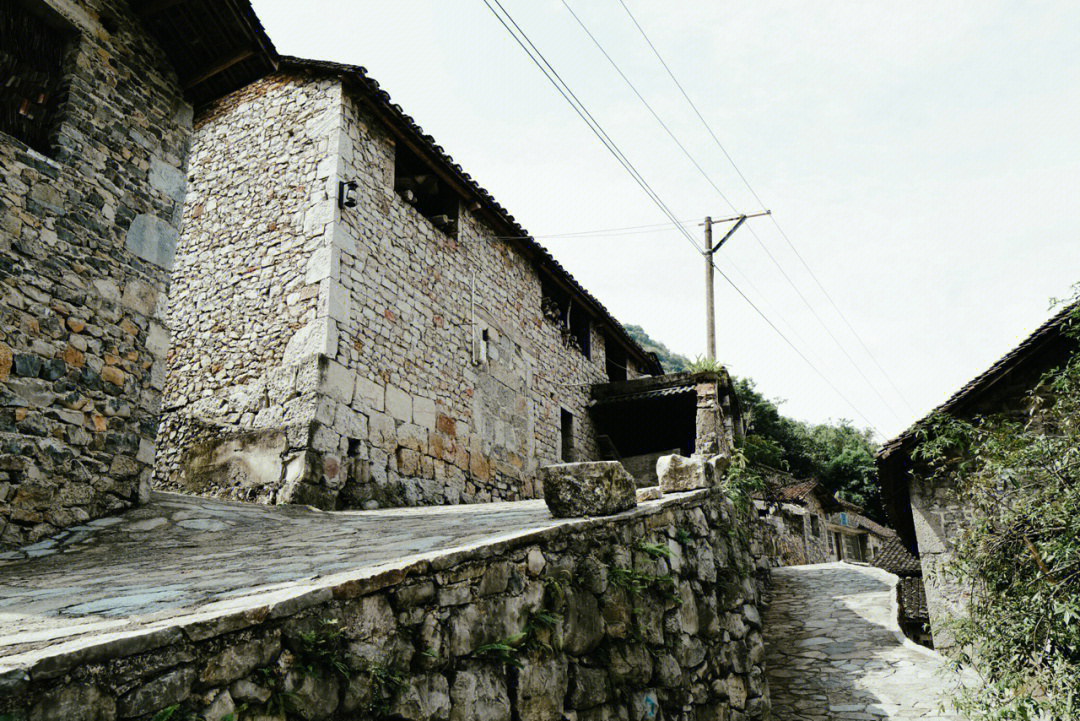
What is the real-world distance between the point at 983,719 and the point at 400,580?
12.7 feet

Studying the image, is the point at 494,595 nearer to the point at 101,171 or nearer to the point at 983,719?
the point at 983,719

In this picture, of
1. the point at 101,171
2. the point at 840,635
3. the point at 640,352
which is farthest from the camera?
the point at 640,352

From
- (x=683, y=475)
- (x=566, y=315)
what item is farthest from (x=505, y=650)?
(x=566, y=315)

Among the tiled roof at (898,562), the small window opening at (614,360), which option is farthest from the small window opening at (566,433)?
the tiled roof at (898,562)

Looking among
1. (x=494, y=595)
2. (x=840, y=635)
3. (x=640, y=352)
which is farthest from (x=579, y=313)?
(x=494, y=595)

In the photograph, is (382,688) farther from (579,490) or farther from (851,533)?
(851,533)

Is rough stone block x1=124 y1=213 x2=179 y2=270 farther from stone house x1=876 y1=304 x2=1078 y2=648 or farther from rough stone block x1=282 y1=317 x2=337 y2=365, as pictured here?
stone house x1=876 y1=304 x2=1078 y2=648

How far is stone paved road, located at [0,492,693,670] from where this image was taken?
2.40 meters

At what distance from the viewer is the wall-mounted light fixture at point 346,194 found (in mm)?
8242

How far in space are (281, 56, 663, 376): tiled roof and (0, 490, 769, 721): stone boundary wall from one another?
6.13 meters

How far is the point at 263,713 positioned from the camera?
7.02ft

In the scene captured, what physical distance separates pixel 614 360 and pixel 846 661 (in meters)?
9.05

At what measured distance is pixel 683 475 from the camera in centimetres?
600

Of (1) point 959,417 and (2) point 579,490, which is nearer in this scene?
(2) point 579,490
